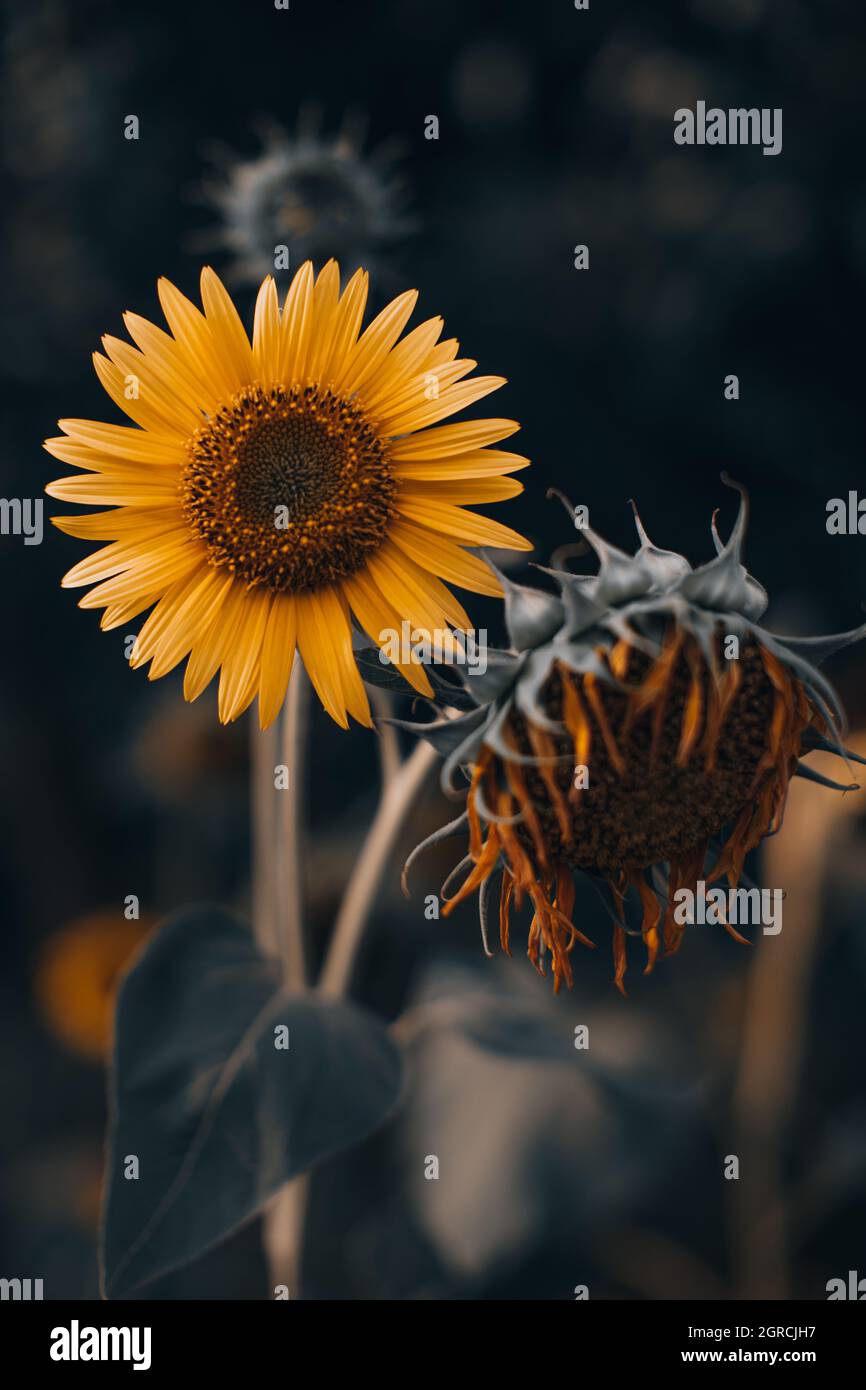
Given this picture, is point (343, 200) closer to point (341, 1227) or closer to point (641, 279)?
point (641, 279)

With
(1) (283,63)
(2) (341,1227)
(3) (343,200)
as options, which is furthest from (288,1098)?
(1) (283,63)

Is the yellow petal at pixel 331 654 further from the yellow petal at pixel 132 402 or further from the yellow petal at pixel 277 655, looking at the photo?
the yellow petal at pixel 132 402

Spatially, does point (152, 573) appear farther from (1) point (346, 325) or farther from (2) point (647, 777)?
(2) point (647, 777)

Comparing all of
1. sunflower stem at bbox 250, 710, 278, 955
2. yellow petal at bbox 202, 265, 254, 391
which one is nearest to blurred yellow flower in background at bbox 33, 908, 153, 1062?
sunflower stem at bbox 250, 710, 278, 955

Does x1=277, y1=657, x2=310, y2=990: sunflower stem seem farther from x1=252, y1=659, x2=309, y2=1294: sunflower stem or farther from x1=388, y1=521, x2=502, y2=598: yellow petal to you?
x1=388, y1=521, x2=502, y2=598: yellow petal

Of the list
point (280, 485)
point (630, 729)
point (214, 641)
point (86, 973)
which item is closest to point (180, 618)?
point (214, 641)

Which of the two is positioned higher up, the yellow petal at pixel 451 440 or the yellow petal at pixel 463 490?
the yellow petal at pixel 451 440

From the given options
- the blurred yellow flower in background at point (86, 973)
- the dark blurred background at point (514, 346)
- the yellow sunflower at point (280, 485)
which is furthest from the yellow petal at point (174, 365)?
the blurred yellow flower in background at point (86, 973)
